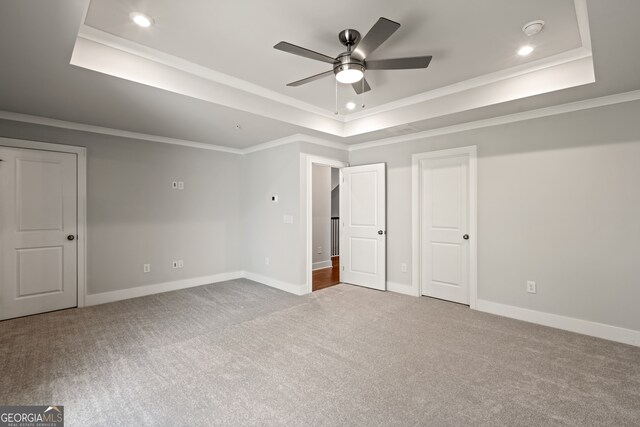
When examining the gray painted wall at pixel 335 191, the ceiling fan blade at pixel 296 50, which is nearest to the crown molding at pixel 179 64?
the ceiling fan blade at pixel 296 50

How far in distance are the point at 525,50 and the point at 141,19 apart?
328 centimetres

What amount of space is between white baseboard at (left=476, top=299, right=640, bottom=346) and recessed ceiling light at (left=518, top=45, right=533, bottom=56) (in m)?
2.84

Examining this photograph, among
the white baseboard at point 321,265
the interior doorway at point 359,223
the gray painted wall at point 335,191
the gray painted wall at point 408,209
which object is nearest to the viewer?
the gray painted wall at point 408,209

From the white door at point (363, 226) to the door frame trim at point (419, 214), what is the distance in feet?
1.62

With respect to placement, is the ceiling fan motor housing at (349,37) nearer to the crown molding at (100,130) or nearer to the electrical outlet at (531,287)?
the electrical outlet at (531,287)

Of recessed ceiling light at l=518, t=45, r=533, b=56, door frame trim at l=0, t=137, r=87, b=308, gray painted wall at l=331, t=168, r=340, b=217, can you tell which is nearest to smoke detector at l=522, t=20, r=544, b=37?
recessed ceiling light at l=518, t=45, r=533, b=56

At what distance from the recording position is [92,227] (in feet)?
13.7

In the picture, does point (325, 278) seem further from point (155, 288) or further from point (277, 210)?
point (155, 288)

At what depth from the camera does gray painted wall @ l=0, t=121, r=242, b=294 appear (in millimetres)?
4188

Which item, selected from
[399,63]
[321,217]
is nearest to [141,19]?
[399,63]

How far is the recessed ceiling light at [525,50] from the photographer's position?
2660mm

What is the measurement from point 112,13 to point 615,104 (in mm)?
4724

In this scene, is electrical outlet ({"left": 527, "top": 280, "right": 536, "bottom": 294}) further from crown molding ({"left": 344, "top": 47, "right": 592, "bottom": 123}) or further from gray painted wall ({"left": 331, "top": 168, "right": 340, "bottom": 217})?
gray painted wall ({"left": 331, "top": 168, "right": 340, "bottom": 217})

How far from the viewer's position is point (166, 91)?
2.91 meters
